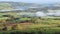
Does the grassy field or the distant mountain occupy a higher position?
the distant mountain

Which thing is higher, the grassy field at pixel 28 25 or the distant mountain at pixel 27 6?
the distant mountain at pixel 27 6

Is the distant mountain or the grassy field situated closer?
the grassy field

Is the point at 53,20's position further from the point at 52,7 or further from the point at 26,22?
the point at 26,22

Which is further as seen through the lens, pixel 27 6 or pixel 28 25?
pixel 27 6

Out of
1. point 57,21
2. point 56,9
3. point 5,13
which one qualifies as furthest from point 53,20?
point 5,13

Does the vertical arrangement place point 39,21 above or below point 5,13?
below

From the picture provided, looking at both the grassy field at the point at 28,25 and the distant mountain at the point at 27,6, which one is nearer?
the grassy field at the point at 28,25

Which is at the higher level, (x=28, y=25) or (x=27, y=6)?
(x=27, y=6)

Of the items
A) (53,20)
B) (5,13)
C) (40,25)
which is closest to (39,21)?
(40,25)
